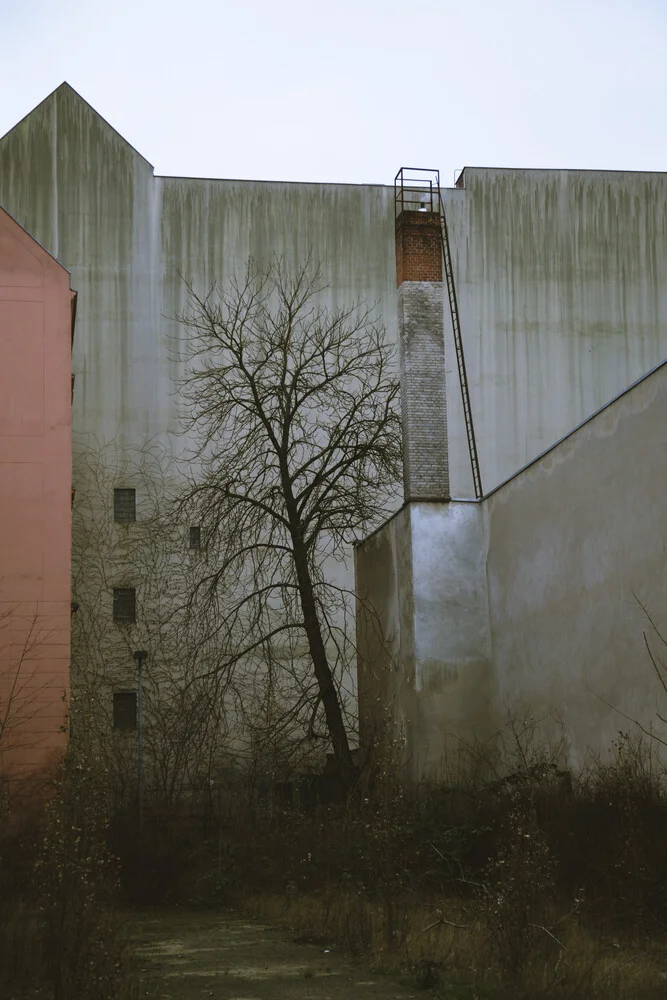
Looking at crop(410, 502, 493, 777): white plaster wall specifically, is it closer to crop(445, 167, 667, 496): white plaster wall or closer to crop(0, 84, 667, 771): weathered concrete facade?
crop(0, 84, 667, 771): weathered concrete facade

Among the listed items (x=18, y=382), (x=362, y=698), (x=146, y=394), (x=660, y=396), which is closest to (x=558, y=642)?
(x=660, y=396)

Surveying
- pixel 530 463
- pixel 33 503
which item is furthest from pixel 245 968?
pixel 33 503

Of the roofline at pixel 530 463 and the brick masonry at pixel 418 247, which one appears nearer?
the roofline at pixel 530 463

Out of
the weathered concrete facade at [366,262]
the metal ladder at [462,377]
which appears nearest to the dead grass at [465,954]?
the metal ladder at [462,377]

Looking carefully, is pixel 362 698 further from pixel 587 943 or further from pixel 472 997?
pixel 472 997

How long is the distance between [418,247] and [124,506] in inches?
465

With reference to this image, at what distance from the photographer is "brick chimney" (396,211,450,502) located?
2233cm

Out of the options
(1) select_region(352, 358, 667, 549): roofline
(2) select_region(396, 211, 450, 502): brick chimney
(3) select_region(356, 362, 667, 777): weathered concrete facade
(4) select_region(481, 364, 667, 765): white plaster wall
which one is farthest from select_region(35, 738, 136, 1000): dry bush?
(2) select_region(396, 211, 450, 502): brick chimney

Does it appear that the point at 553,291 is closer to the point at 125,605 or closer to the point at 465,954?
the point at 125,605

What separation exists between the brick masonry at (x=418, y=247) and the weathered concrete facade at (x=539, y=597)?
14.8ft

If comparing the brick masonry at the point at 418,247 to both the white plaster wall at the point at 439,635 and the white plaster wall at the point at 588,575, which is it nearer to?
the white plaster wall at the point at 439,635

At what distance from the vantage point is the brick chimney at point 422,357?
2233 centimetres

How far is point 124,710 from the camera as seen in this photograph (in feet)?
100

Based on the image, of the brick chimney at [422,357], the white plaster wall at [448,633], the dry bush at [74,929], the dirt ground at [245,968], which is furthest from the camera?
the brick chimney at [422,357]
